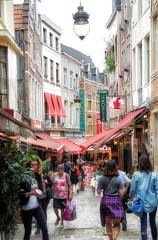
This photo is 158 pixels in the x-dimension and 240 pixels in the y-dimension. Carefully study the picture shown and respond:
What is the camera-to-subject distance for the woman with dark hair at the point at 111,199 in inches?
278

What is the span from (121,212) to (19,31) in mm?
19078

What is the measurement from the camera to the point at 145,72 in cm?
1734

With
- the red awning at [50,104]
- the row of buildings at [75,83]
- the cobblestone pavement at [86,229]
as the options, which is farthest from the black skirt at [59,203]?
the red awning at [50,104]

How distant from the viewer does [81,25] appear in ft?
27.5

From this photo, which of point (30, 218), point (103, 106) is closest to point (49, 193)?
point (30, 218)

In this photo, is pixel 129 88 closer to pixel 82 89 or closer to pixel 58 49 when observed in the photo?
pixel 58 49

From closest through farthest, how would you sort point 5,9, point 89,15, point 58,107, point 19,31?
point 89,15
point 5,9
point 19,31
point 58,107

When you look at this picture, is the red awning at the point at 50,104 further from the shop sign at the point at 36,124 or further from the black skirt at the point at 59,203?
the black skirt at the point at 59,203

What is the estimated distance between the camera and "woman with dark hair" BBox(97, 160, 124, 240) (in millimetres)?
7070

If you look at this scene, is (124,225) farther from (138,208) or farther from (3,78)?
(3,78)

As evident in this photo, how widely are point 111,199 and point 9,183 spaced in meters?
2.08

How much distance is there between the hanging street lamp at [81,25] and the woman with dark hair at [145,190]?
286 centimetres

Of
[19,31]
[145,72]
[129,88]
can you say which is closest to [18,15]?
[19,31]

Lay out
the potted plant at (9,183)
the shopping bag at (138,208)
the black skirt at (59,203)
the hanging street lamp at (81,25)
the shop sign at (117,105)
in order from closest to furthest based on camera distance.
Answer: the potted plant at (9,183), the shopping bag at (138,208), the hanging street lamp at (81,25), the black skirt at (59,203), the shop sign at (117,105)
